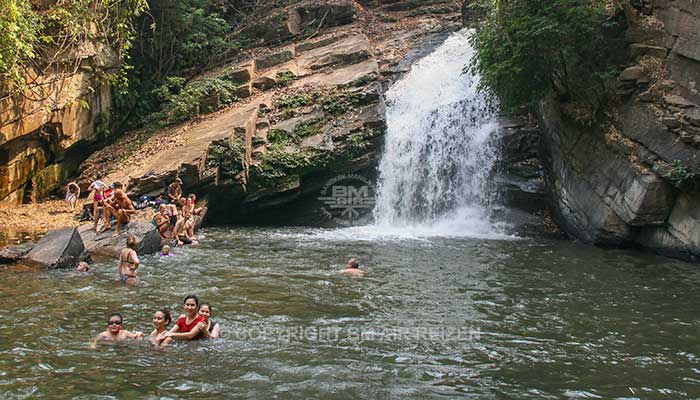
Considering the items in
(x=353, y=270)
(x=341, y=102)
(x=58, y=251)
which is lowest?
(x=353, y=270)

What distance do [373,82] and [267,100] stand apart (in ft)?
12.9

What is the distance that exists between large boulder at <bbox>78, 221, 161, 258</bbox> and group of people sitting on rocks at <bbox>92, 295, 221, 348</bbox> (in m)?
6.34

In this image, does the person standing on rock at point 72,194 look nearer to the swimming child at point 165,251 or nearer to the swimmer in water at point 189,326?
the swimming child at point 165,251

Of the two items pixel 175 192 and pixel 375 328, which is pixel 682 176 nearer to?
pixel 375 328

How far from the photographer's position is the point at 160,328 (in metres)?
7.62

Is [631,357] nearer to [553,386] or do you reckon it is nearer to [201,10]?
[553,386]

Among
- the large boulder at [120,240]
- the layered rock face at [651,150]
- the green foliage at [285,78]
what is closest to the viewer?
the layered rock face at [651,150]

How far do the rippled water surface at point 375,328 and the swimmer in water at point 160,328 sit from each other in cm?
16

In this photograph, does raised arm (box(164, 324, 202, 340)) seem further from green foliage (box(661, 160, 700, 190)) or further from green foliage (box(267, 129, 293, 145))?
green foliage (box(267, 129, 293, 145))

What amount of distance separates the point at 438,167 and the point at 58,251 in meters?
11.8

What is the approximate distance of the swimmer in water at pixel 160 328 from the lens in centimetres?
744

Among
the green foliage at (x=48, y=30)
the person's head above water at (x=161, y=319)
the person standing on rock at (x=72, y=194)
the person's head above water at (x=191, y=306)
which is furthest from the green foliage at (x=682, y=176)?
the person standing on rock at (x=72, y=194)

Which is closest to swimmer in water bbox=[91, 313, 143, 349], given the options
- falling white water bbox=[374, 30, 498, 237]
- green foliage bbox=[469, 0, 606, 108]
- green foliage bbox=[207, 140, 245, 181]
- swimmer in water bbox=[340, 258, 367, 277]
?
swimmer in water bbox=[340, 258, 367, 277]

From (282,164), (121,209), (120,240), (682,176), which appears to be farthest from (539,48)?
(120,240)
